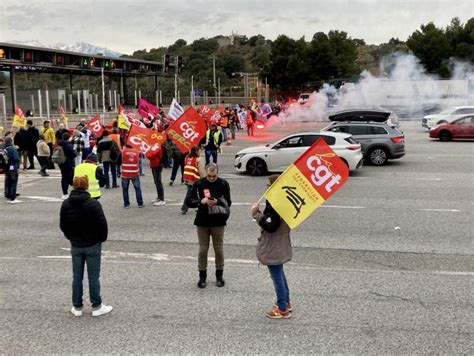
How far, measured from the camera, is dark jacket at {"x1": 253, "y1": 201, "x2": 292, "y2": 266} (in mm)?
5848

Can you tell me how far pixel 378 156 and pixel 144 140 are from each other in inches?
373

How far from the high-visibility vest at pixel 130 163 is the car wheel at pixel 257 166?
19.0 feet

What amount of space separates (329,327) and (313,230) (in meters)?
4.52

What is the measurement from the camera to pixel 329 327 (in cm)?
571

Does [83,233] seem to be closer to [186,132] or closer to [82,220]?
[82,220]

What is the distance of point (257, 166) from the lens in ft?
57.6

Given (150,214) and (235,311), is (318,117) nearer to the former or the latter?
(150,214)

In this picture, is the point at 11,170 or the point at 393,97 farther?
the point at 393,97

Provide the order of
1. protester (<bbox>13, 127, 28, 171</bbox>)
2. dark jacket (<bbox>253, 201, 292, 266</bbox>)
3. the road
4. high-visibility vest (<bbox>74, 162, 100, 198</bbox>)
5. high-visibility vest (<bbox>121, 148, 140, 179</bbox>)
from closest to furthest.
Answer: the road, dark jacket (<bbox>253, 201, 292, 266</bbox>), high-visibility vest (<bbox>74, 162, 100, 198</bbox>), high-visibility vest (<bbox>121, 148, 140, 179</bbox>), protester (<bbox>13, 127, 28, 171</bbox>)

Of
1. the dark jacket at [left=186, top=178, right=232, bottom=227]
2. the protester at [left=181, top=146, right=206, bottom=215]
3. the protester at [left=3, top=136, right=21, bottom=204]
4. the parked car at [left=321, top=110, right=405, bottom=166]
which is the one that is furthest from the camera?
the parked car at [left=321, top=110, right=405, bottom=166]

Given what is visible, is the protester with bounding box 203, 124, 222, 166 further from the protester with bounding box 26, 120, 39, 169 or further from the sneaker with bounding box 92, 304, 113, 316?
the sneaker with bounding box 92, 304, 113, 316

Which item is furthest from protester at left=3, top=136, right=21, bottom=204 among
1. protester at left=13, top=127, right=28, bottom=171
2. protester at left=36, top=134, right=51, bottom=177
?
protester at left=13, top=127, right=28, bottom=171

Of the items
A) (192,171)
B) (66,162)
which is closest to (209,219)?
(192,171)

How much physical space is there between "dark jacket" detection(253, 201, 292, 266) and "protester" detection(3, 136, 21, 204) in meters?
9.53
